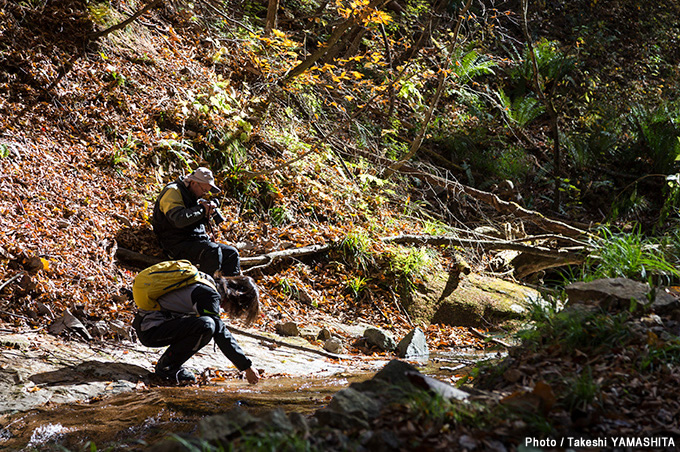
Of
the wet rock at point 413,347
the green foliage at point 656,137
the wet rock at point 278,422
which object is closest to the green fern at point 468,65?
the green foliage at point 656,137

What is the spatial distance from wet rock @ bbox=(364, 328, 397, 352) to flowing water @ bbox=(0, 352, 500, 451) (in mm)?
1612

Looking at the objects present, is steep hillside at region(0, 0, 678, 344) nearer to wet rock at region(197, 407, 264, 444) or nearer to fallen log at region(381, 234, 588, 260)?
fallen log at region(381, 234, 588, 260)

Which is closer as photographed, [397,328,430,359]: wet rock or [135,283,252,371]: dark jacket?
[135,283,252,371]: dark jacket

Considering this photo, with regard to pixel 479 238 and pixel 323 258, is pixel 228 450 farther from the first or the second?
pixel 479 238

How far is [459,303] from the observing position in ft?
26.9

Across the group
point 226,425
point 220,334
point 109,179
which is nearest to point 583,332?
point 226,425

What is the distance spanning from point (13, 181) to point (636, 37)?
17264 mm

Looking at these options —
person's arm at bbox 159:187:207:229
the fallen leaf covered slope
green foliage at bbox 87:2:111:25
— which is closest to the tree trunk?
the fallen leaf covered slope

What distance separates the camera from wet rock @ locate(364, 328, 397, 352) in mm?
6613

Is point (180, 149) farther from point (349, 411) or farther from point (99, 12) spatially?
point (349, 411)

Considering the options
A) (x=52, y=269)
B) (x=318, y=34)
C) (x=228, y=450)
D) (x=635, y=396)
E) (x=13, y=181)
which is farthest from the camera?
(x=318, y=34)

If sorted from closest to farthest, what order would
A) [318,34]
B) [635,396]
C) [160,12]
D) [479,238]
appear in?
1. [635,396]
2. [479,238]
3. [160,12]
4. [318,34]

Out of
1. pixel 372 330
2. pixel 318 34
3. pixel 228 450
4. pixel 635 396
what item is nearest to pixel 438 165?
pixel 318 34

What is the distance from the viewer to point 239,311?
5223 mm
